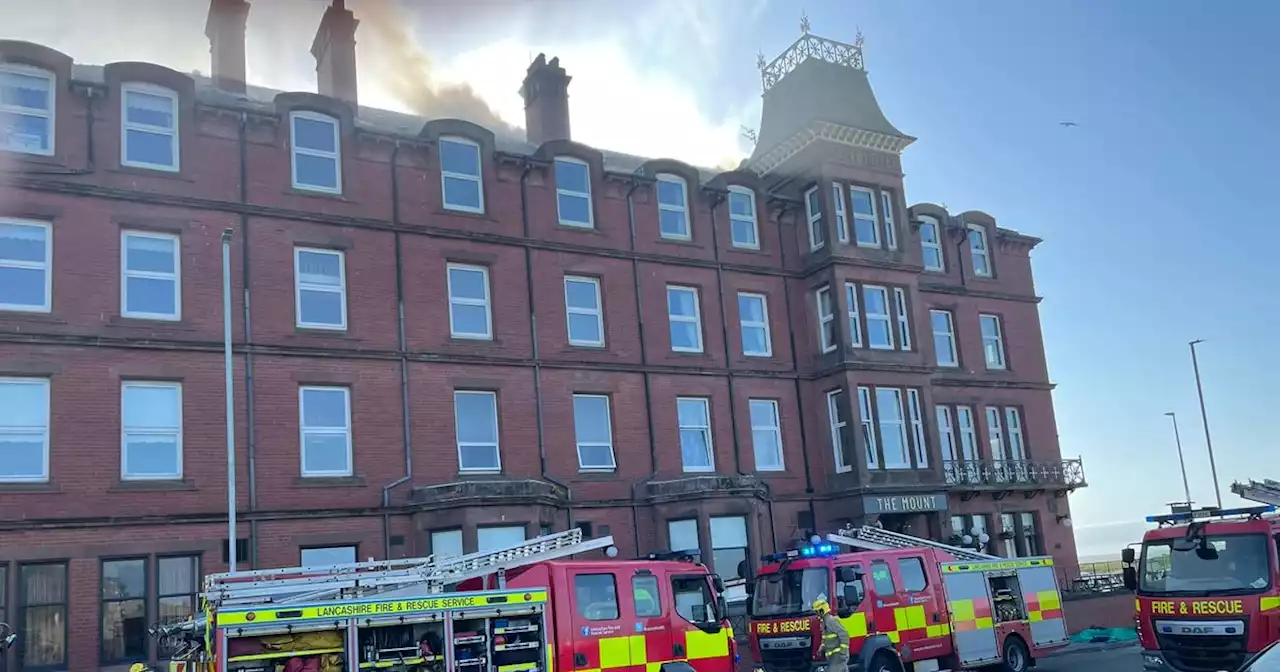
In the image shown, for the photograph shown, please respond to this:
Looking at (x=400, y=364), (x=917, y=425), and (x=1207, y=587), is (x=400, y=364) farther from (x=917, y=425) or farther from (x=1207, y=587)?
(x=1207, y=587)

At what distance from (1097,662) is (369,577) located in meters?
16.8

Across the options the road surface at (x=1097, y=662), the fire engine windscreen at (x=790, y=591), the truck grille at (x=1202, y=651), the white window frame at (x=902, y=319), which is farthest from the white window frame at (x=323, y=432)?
the white window frame at (x=902, y=319)

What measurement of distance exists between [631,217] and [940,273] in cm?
1230

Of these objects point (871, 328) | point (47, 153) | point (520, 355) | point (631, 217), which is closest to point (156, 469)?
point (47, 153)

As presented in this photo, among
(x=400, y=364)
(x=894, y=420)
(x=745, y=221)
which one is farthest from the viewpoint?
(x=745, y=221)

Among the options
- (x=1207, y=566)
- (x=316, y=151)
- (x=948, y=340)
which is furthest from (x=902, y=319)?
(x=316, y=151)

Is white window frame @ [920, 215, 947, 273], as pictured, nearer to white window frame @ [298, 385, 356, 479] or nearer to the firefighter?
white window frame @ [298, 385, 356, 479]

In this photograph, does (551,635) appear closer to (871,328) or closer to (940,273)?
(871,328)

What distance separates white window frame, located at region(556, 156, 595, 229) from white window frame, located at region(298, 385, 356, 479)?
7492 mm

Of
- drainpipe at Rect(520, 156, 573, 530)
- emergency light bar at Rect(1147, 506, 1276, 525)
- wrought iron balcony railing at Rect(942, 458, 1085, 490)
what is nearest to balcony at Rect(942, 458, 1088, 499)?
wrought iron balcony railing at Rect(942, 458, 1085, 490)

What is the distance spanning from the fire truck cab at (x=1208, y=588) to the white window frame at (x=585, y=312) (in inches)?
562

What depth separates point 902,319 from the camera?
3164 centimetres

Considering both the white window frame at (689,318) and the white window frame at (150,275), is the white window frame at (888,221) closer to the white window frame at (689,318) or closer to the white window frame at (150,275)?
the white window frame at (689,318)

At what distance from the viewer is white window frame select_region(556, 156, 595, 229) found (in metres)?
27.9
